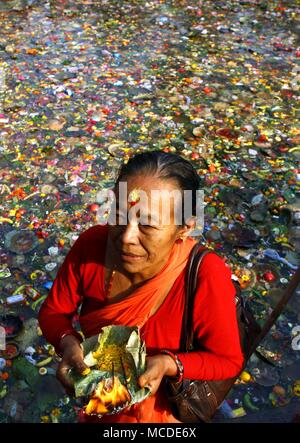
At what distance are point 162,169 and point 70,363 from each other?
930mm

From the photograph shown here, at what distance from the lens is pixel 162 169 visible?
6.10 feet

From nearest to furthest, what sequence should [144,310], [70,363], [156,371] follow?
1. [156,371]
2. [70,363]
3. [144,310]

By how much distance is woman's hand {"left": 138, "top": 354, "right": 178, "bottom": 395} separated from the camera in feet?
5.71

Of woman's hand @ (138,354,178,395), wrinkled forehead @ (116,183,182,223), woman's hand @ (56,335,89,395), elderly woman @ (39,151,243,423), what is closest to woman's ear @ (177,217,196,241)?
elderly woman @ (39,151,243,423)

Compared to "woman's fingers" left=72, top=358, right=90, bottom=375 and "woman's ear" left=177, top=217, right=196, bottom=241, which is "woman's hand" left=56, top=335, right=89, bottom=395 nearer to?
"woman's fingers" left=72, top=358, right=90, bottom=375

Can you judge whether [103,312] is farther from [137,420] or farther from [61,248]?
[61,248]

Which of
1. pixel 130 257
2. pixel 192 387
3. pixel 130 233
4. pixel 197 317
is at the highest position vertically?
pixel 130 233

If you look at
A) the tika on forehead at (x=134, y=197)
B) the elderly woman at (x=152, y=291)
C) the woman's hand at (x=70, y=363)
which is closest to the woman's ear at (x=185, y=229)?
the elderly woman at (x=152, y=291)

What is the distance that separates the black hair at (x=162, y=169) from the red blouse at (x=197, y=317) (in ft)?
1.23

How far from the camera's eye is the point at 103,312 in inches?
81.0

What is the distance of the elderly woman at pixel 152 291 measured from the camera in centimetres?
188

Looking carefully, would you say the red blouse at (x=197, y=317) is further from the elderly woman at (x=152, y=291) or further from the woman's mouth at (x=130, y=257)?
the woman's mouth at (x=130, y=257)

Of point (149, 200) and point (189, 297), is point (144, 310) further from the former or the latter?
point (149, 200)

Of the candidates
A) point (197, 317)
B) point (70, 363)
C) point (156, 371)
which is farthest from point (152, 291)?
point (70, 363)
